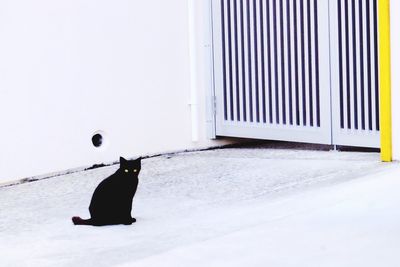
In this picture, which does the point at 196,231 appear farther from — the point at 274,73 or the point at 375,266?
the point at 274,73

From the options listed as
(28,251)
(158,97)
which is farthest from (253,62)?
(28,251)

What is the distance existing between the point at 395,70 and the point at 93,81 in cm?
187

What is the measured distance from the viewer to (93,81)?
5977 mm

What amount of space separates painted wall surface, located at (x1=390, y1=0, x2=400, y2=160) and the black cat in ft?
6.36

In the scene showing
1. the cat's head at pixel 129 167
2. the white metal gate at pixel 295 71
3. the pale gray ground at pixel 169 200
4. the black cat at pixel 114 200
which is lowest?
the pale gray ground at pixel 169 200

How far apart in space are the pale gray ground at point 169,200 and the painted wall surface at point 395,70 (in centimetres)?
20

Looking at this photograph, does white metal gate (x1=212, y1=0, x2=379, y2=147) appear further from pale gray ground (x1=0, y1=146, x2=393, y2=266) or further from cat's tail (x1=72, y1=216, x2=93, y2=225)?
cat's tail (x1=72, y1=216, x2=93, y2=225)

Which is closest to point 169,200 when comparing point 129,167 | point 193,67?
point 129,167

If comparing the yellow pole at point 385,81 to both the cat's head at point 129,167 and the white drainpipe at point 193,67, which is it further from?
the cat's head at point 129,167

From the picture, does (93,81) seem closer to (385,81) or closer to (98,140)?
(98,140)

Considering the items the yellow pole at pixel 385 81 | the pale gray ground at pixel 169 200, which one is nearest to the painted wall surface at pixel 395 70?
the yellow pole at pixel 385 81

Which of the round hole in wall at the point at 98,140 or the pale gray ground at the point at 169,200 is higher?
the round hole in wall at the point at 98,140

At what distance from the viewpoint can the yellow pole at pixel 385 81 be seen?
558 cm

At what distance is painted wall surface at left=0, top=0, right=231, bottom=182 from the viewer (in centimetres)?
557
